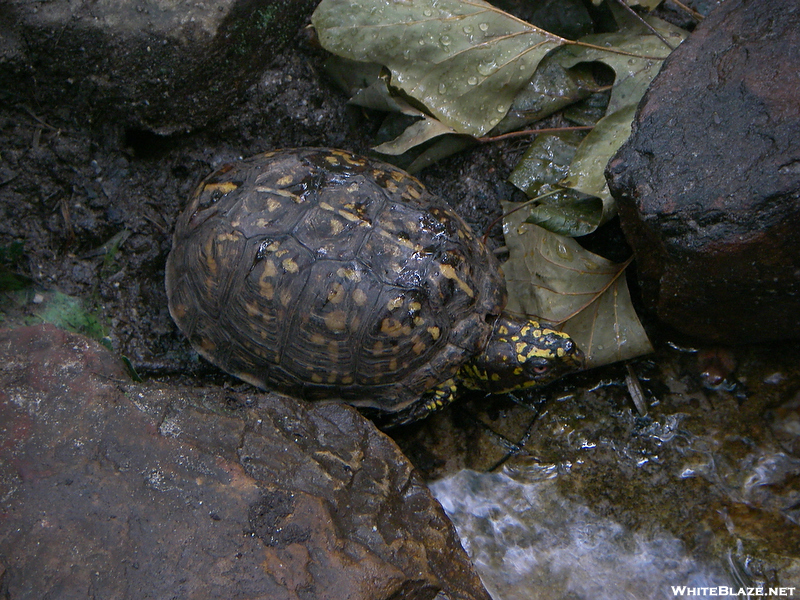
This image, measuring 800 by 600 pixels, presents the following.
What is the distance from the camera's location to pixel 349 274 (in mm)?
2385

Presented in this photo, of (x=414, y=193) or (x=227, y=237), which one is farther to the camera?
(x=414, y=193)

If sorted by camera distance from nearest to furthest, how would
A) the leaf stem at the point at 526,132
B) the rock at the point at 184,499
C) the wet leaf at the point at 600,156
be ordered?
the rock at the point at 184,499
the wet leaf at the point at 600,156
the leaf stem at the point at 526,132

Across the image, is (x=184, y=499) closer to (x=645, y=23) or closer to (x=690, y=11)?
(x=645, y=23)

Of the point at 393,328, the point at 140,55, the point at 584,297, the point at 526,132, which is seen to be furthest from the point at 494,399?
the point at 140,55

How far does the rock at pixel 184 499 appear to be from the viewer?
64.6 inches

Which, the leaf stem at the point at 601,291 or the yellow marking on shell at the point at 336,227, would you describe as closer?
the yellow marking on shell at the point at 336,227

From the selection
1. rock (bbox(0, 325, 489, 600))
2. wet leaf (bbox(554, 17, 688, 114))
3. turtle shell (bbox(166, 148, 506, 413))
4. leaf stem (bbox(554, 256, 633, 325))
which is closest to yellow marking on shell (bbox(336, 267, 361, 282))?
turtle shell (bbox(166, 148, 506, 413))

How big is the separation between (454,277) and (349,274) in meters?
0.46

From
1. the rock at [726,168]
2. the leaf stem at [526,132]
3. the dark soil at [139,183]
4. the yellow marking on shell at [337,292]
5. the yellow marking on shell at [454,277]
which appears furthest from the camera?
the leaf stem at [526,132]

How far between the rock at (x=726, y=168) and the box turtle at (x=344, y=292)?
635mm

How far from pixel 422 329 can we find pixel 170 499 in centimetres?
115

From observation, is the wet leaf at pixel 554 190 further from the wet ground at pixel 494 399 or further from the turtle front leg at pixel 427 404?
the turtle front leg at pixel 427 404

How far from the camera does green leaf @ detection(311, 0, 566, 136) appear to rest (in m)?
2.69

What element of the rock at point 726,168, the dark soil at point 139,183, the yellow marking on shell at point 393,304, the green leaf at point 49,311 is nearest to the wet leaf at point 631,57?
the rock at point 726,168
